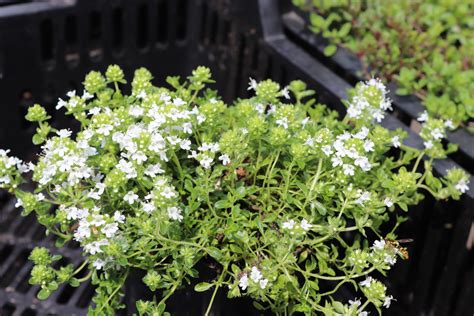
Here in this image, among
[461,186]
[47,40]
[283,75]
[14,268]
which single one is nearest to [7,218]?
[14,268]

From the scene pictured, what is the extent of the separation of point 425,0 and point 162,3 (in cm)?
71

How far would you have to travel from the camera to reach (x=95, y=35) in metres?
2.03

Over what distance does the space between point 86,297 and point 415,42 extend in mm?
996

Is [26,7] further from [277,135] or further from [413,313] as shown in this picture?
[413,313]

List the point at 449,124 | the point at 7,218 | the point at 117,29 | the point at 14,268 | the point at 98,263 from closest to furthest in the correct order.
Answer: the point at 98,263 < the point at 449,124 < the point at 14,268 < the point at 7,218 < the point at 117,29

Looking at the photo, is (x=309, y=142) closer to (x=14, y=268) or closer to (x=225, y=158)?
(x=225, y=158)

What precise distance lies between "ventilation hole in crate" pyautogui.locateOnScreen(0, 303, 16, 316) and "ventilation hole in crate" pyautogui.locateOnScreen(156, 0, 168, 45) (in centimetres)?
83

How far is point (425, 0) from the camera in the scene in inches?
79.0

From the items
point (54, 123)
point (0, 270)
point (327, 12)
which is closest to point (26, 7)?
point (54, 123)

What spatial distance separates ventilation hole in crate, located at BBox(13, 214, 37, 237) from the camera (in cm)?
191

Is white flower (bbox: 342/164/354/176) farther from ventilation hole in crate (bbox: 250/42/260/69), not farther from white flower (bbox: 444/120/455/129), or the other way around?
ventilation hole in crate (bbox: 250/42/260/69)

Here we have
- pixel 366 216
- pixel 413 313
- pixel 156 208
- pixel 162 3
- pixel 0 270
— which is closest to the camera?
pixel 156 208

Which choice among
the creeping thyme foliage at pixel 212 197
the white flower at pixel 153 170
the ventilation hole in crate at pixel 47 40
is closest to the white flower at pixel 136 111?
the creeping thyme foliage at pixel 212 197

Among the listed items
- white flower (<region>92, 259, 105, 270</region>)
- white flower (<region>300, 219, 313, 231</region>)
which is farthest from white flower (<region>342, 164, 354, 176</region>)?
white flower (<region>92, 259, 105, 270</region>)
